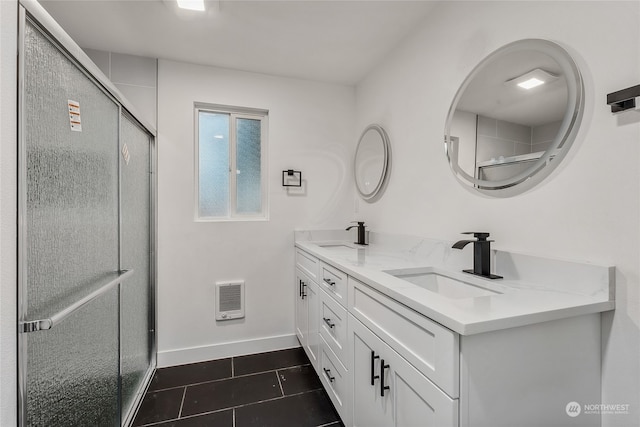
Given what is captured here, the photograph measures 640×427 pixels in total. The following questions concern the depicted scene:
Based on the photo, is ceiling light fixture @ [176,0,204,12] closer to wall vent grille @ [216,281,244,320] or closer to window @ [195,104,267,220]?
window @ [195,104,267,220]

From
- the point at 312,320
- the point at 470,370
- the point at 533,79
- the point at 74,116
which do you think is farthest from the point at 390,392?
the point at 74,116

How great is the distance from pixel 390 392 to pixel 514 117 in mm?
1255

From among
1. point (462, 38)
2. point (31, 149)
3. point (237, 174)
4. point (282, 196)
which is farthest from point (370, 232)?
point (31, 149)

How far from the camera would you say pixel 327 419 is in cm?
162

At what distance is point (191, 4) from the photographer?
1608 mm

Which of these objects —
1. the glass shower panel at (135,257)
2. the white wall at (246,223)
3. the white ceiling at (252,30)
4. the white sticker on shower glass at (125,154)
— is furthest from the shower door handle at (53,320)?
the white ceiling at (252,30)

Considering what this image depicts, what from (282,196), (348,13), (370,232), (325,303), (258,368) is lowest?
(258,368)

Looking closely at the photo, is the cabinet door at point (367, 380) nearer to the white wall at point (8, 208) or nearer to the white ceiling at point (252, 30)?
the white wall at point (8, 208)

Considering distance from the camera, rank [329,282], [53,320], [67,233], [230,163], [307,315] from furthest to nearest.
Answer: [230,163], [307,315], [329,282], [67,233], [53,320]

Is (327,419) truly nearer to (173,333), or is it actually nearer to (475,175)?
(173,333)

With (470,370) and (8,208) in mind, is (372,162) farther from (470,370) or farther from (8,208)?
(8,208)

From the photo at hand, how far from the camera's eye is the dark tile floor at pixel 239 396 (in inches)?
63.6

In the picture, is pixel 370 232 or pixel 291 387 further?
pixel 370 232

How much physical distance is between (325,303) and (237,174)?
1372 mm
